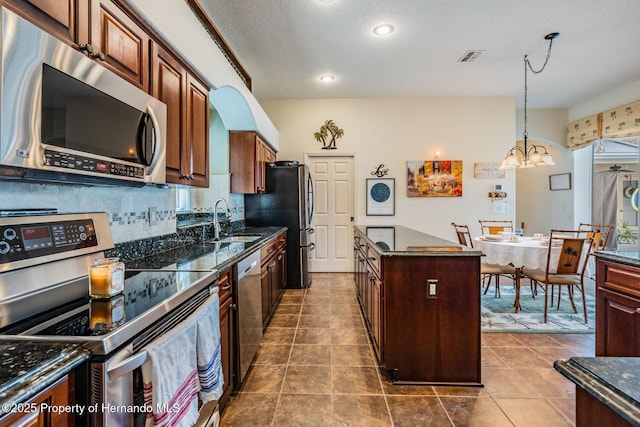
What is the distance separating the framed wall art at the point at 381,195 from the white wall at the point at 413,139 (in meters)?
0.09

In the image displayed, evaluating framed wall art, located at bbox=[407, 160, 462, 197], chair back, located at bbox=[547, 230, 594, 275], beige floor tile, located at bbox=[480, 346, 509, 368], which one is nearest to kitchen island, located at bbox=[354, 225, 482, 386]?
beige floor tile, located at bbox=[480, 346, 509, 368]

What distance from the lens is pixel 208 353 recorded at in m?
1.26

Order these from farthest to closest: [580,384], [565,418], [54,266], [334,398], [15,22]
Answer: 1. [334,398]
2. [565,418]
3. [54,266]
4. [15,22]
5. [580,384]

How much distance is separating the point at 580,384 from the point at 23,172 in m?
1.62

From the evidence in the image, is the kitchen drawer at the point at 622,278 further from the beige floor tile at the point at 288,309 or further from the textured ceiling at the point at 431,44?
the beige floor tile at the point at 288,309

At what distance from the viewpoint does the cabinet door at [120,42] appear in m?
1.30

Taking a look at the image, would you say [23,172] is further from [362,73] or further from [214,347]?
[362,73]

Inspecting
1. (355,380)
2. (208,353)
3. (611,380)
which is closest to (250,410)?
(355,380)

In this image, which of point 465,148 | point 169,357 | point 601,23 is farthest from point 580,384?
point 465,148

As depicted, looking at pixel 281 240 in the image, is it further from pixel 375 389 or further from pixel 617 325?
pixel 617 325

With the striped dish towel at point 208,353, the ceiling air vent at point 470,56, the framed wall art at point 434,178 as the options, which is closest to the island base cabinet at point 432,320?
the striped dish towel at point 208,353

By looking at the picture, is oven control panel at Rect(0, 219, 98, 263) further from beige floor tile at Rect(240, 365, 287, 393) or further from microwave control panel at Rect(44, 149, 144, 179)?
beige floor tile at Rect(240, 365, 287, 393)

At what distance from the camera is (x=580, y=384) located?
1.93 feet

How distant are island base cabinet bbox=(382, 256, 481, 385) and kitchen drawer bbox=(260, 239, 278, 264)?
1162 mm
